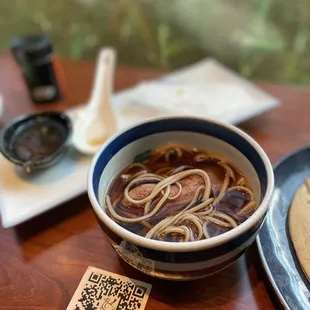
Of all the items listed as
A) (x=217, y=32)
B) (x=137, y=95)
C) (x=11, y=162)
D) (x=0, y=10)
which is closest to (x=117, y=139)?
(x=11, y=162)

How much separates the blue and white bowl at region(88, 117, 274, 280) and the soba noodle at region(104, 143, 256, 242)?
0.02 metres

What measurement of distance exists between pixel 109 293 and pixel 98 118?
437 mm

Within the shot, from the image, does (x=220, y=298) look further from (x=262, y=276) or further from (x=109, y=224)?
(x=109, y=224)

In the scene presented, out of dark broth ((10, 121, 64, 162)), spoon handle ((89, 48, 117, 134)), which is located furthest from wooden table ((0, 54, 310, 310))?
spoon handle ((89, 48, 117, 134))

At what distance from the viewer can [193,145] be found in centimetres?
65

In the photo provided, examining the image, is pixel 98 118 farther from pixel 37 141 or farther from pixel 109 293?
pixel 109 293

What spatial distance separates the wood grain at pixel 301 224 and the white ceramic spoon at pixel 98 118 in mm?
387

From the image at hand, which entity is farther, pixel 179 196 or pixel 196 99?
pixel 196 99

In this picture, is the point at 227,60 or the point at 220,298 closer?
the point at 220,298

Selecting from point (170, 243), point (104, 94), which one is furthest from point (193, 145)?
point (104, 94)

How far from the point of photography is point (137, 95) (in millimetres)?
958

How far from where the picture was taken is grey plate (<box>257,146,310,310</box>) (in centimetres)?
51

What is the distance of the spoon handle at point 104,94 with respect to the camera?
34.8 inches

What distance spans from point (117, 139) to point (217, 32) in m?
0.66
